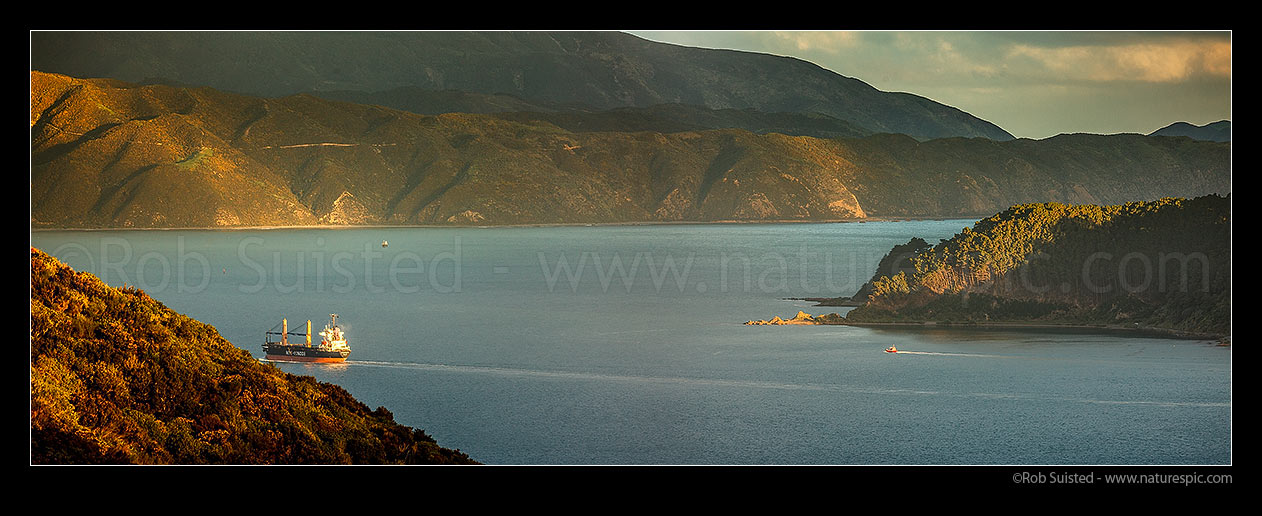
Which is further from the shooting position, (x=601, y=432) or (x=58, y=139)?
(x=58, y=139)

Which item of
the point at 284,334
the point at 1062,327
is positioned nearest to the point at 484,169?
the point at 1062,327

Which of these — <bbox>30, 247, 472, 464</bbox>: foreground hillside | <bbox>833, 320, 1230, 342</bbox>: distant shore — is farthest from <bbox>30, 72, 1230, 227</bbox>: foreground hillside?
<bbox>30, 247, 472, 464</bbox>: foreground hillside

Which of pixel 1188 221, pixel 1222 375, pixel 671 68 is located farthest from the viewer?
pixel 671 68

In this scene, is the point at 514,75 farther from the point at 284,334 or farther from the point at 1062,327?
the point at 284,334

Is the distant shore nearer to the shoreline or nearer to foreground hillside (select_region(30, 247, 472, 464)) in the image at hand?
the shoreline
